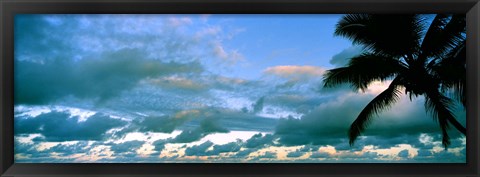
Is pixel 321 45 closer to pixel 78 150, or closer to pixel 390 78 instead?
pixel 390 78

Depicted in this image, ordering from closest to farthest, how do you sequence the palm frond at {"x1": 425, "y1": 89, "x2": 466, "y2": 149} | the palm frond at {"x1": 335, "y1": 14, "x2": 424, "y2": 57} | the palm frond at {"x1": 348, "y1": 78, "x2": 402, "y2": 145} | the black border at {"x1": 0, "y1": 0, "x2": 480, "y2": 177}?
the black border at {"x1": 0, "y1": 0, "x2": 480, "y2": 177} < the palm frond at {"x1": 425, "y1": 89, "x2": 466, "y2": 149} < the palm frond at {"x1": 348, "y1": 78, "x2": 402, "y2": 145} < the palm frond at {"x1": 335, "y1": 14, "x2": 424, "y2": 57}

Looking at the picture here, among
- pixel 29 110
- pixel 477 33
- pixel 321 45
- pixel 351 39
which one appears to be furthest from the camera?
pixel 351 39

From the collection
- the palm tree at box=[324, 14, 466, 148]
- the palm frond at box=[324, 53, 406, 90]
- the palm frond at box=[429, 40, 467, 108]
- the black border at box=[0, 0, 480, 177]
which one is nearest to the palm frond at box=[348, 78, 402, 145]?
the palm tree at box=[324, 14, 466, 148]

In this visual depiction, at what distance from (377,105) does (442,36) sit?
0.67 metres

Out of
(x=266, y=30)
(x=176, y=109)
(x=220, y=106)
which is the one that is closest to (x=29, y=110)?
(x=176, y=109)

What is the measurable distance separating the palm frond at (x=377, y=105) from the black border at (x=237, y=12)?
52.5 inches

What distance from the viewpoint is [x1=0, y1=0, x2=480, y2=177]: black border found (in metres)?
1.59

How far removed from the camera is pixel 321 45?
2789mm

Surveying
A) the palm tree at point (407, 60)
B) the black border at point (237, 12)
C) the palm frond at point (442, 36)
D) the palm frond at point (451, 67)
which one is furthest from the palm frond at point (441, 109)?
the black border at point (237, 12)

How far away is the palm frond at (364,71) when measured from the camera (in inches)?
123

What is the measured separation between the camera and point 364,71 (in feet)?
11.3

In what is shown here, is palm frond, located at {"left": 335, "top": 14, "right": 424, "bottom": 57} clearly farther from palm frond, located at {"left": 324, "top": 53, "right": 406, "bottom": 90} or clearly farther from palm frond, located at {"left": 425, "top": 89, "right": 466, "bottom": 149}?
palm frond, located at {"left": 425, "top": 89, "right": 466, "bottom": 149}

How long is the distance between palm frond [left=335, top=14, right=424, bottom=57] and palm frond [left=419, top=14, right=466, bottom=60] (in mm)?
74

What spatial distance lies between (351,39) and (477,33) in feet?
4.53
